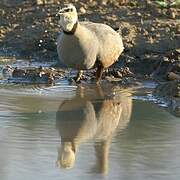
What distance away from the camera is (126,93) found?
900 centimetres

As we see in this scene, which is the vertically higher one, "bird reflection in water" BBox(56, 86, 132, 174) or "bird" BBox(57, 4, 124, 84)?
"bird" BBox(57, 4, 124, 84)

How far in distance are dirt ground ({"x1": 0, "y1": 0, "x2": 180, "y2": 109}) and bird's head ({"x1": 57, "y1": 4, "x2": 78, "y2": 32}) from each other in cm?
155

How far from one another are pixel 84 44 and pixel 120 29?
216cm

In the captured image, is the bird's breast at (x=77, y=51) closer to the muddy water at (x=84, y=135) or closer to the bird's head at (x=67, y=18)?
the bird's head at (x=67, y=18)

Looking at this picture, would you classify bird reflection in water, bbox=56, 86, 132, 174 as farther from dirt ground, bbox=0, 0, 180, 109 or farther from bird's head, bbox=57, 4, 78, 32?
dirt ground, bbox=0, 0, 180, 109

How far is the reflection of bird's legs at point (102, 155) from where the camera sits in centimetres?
600

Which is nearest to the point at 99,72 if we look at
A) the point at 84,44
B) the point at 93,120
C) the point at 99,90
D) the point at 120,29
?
the point at 99,90

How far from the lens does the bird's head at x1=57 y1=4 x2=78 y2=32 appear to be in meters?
8.61

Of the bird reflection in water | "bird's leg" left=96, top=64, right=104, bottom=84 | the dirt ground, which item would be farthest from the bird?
the dirt ground

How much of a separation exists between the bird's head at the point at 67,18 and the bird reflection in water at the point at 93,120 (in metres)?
0.78

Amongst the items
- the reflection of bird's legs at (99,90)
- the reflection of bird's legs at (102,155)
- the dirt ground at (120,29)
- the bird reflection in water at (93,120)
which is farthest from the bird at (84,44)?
the reflection of bird's legs at (102,155)

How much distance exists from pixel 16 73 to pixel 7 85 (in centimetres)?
51

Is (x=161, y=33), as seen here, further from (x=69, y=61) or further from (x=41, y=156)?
(x=41, y=156)

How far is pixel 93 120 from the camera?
24.9 ft
